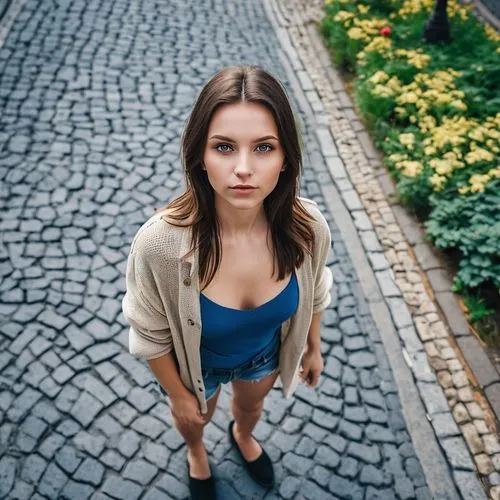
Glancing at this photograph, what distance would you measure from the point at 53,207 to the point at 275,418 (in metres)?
2.93

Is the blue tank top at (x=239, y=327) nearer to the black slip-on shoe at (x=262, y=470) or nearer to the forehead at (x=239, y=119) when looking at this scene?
the forehead at (x=239, y=119)

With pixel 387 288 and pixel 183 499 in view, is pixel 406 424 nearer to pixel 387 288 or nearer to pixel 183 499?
pixel 387 288

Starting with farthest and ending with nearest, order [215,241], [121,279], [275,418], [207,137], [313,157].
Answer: [313,157] → [121,279] → [275,418] → [215,241] → [207,137]

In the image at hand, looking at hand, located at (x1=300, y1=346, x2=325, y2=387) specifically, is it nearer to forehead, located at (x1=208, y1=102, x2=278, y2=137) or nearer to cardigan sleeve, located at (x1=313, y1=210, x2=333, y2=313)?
cardigan sleeve, located at (x1=313, y1=210, x2=333, y2=313)

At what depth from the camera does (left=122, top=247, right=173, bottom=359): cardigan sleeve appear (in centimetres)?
200

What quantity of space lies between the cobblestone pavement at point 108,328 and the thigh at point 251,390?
0.75 metres

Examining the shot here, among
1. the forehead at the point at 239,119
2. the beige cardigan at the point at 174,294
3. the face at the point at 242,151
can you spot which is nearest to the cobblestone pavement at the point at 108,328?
the beige cardigan at the point at 174,294

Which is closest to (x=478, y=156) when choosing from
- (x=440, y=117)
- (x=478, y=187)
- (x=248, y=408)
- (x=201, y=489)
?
(x=478, y=187)

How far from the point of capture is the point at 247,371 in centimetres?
263

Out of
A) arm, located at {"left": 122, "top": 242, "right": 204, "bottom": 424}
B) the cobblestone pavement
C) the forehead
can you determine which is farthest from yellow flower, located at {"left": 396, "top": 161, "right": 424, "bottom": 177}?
the forehead

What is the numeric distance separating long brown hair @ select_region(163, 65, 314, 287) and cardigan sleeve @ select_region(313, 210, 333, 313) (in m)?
0.05

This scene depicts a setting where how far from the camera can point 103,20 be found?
7605 millimetres

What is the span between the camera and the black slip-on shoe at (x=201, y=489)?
3194mm

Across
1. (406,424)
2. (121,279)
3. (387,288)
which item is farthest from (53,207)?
(406,424)
